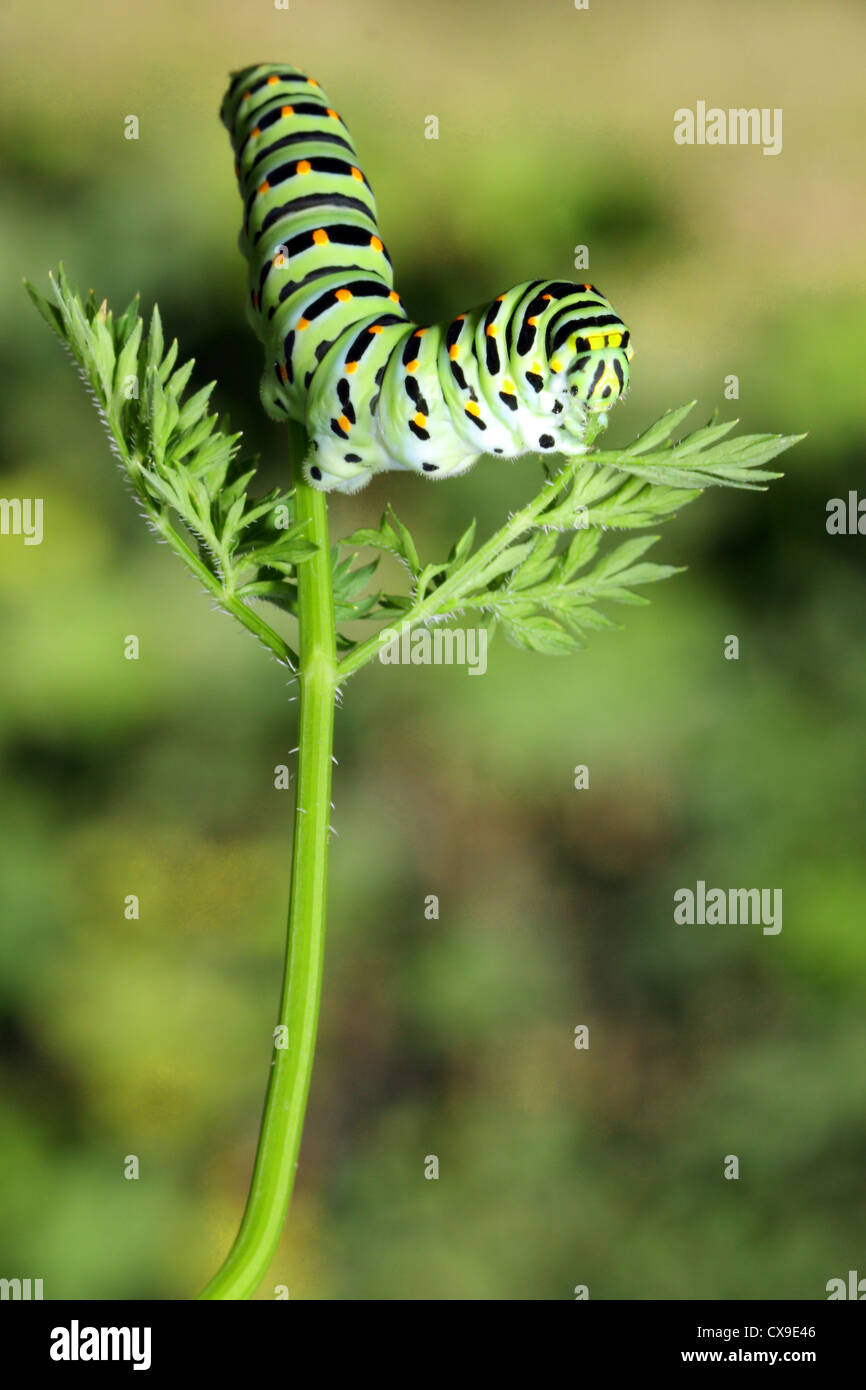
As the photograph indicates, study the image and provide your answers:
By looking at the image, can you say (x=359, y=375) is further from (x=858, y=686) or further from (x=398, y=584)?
(x=858, y=686)

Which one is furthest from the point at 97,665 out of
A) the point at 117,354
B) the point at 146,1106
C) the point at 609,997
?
the point at 117,354

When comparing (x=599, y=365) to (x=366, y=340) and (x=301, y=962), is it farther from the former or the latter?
(x=301, y=962)

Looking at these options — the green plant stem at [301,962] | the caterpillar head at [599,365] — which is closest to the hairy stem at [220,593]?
the green plant stem at [301,962]

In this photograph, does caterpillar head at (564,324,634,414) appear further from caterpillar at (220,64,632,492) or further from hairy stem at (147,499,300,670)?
hairy stem at (147,499,300,670)

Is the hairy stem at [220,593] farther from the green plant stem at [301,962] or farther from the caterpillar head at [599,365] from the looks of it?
the caterpillar head at [599,365]

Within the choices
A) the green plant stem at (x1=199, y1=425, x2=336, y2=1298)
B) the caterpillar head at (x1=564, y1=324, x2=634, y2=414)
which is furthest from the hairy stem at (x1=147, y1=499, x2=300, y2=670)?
the caterpillar head at (x1=564, y1=324, x2=634, y2=414)

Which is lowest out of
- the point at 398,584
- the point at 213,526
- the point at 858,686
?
the point at 213,526
